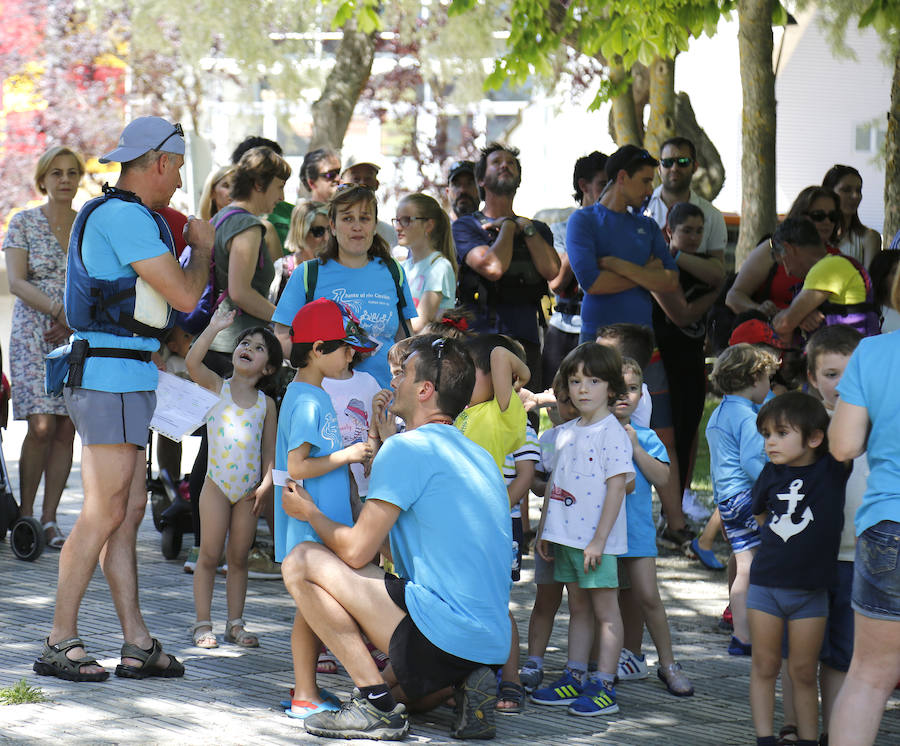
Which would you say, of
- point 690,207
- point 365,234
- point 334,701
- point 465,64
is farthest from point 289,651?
point 465,64

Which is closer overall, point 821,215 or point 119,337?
point 119,337

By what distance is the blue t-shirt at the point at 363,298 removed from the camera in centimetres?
663

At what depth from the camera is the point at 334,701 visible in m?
5.33

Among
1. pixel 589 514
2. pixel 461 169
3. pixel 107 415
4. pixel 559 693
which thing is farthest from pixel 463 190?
pixel 559 693

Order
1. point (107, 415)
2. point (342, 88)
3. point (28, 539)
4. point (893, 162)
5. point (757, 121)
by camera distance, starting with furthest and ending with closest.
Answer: point (342, 88)
point (757, 121)
point (893, 162)
point (28, 539)
point (107, 415)

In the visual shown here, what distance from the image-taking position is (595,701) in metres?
5.45

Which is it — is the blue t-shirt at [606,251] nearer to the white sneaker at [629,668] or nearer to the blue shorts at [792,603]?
the white sneaker at [629,668]

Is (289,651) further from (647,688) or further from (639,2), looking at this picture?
(639,2)

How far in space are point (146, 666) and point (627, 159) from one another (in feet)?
13.5

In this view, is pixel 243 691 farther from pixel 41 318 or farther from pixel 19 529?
pixel 41 318

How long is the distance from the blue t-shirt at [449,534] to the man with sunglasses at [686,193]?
14.6 feet

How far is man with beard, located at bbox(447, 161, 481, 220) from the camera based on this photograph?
9148 mm

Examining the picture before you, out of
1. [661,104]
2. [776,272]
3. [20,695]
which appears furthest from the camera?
[661,104]

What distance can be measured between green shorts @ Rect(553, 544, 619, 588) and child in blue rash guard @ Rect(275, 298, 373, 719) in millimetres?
900
